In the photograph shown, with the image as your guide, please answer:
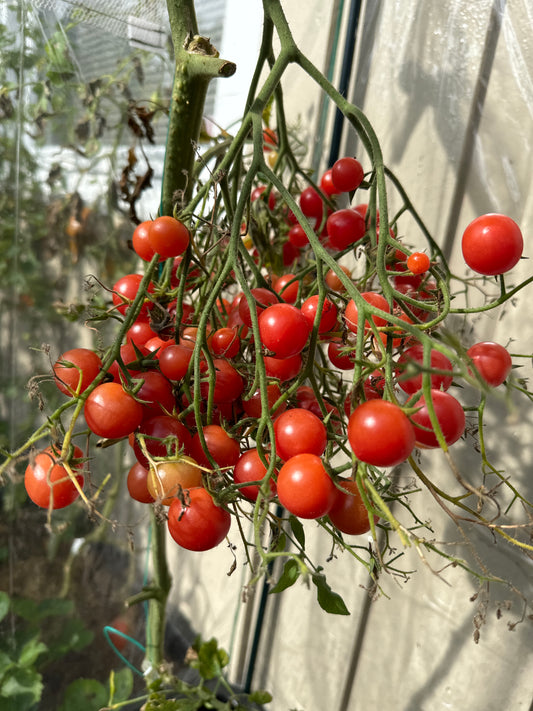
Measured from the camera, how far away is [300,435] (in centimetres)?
29

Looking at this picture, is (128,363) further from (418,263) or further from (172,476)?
(418,263)

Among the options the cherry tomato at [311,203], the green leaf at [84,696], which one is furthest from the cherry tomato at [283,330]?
the green leaf at [84,696]

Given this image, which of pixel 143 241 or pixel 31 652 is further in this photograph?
pixel 31 652

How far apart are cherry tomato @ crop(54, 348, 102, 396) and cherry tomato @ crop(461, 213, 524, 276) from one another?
9.9 inches

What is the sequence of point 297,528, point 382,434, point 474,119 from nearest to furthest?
point 382,434 < point 297,528 < point 474,119

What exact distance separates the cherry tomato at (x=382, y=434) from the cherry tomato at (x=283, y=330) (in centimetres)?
7

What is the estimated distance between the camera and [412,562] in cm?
61

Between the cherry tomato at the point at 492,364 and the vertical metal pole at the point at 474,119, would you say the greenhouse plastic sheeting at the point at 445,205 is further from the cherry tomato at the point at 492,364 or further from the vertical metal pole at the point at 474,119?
the cherry tomato at the point at 492,364

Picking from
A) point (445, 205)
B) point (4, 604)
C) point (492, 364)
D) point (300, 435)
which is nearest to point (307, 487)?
point (300, 435)

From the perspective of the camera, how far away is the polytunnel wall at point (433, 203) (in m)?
0.50

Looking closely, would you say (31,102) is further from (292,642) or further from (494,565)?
(292,642)

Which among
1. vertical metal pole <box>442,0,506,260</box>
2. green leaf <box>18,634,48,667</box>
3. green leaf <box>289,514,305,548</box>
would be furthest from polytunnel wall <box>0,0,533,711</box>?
green leaf <box>18,634,48,667</box>

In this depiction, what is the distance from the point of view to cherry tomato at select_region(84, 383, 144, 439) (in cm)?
30

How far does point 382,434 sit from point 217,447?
120 millimetres
